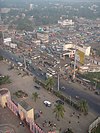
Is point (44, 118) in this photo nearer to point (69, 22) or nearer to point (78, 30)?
point (78, 30)

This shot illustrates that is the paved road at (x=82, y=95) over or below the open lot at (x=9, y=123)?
below

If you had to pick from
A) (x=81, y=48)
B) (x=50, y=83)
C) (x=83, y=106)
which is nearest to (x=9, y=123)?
(x=83, y=106)

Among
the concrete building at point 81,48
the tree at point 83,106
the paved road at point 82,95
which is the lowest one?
the paved road at point 82,95

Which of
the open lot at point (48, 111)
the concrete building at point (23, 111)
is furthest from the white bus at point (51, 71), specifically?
the concrete building at point (23, 111)

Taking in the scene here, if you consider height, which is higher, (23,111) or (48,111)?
(23,111)

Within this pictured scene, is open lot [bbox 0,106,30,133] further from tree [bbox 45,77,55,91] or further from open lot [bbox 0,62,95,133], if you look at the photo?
tree [bbox 45,77,55,91]

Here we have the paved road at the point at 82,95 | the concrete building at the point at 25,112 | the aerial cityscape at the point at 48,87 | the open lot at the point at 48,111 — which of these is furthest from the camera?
the paved road at the point at 82,95

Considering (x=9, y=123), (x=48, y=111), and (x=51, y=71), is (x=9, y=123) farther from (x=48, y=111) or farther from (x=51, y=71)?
(x=51, y=71)

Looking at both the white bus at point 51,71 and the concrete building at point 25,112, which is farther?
the white bus at point 51,71

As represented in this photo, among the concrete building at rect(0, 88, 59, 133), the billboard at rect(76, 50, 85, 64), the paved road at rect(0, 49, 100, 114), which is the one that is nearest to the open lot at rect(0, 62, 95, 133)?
the paved road at rect(0, 49, 100, 114)

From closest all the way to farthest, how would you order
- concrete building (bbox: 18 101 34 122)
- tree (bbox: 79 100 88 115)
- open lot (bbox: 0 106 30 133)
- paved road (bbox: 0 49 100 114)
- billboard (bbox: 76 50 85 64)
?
open lot (bbox: 0 106 30 133) < concrete building (bbox: 18 101 34 122) < tree (bbox: 79 100 88 115) < paved road (bbox: 0 49 100 114) < billboard (bbox: 76 50 85 64)

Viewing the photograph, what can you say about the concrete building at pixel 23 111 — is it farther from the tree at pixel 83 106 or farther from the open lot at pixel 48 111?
the tree at pixel 83 106

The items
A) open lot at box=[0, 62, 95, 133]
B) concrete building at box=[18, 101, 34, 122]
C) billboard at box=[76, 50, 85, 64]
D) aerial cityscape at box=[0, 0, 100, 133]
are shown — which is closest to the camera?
concrete building at box=[18, 101, 34, 122]

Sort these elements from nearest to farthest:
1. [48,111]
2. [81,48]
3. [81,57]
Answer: [48,111]
[81,57]
[81,48]
